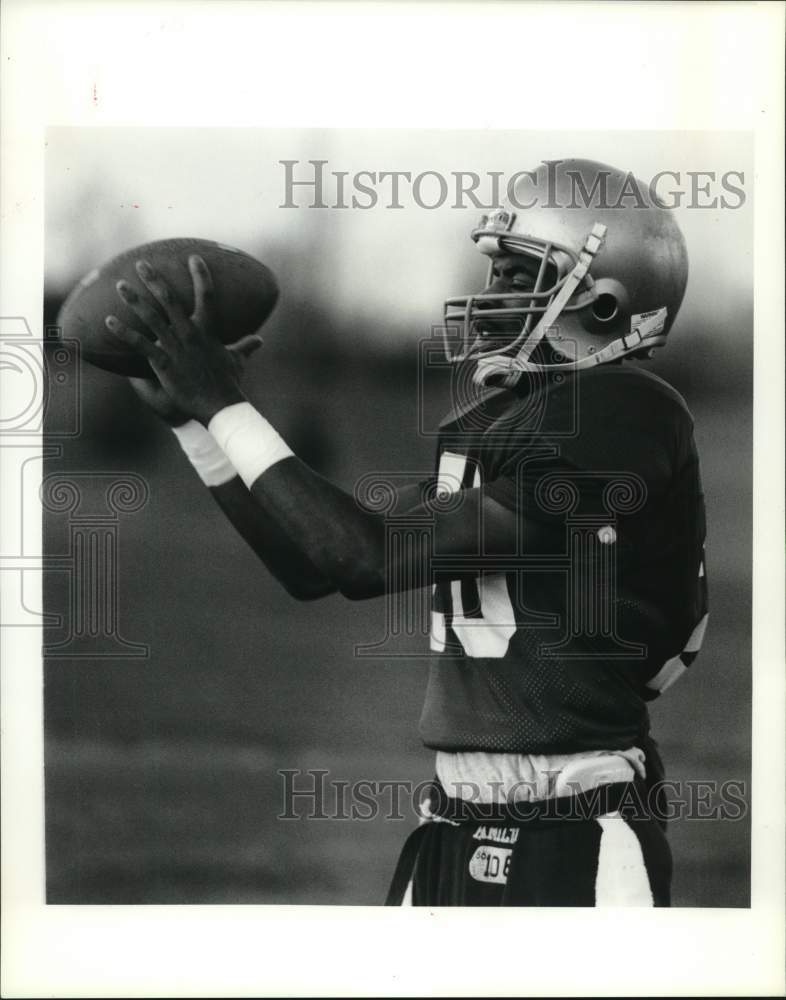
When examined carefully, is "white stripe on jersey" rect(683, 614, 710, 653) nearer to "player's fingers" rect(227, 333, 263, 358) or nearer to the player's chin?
the player's chin

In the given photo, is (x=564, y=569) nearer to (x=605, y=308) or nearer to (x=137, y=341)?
(x=605, y=308)

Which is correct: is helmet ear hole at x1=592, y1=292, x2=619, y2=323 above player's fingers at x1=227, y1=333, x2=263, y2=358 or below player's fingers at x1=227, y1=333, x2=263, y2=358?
above

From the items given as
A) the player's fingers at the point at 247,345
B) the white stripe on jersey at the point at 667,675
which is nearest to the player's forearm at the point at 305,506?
the player's fingers at the point at 247,345

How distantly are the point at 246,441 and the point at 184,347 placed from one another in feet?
0.72

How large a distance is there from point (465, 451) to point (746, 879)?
103 cm

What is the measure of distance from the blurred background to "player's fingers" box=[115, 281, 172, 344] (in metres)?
0.11

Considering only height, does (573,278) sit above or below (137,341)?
above

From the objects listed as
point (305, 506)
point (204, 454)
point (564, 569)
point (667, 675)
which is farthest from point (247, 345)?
point (667, 675)

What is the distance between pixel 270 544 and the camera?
267cm

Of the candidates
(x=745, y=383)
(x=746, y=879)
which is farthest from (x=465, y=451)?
(x=746, y=879)

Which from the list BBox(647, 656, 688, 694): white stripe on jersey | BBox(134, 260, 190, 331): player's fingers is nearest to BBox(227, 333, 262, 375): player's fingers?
BBox(134, 260, 190, 331): player's fingers

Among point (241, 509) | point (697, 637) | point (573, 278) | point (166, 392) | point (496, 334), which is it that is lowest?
point (697, 637)

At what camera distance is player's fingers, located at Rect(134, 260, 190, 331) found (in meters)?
2.60

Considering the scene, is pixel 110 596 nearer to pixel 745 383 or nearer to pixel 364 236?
pixel 364 236
